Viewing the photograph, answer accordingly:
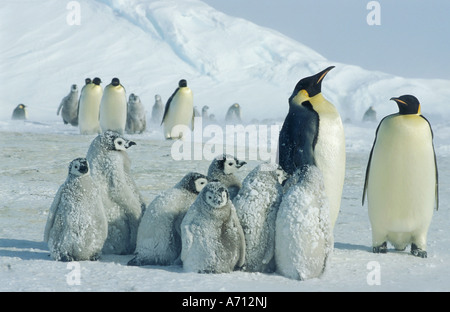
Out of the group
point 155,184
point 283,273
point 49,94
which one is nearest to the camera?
point 283,273

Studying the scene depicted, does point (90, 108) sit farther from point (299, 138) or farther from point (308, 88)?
point (299, 138)

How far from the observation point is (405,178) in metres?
4.68

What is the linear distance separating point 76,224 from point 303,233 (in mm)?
1384

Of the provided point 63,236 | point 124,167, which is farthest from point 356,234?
point 63,236

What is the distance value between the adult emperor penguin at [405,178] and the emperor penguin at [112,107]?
872cm

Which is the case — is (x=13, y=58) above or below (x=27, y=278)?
above

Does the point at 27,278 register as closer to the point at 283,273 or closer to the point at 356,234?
the point at 283,273

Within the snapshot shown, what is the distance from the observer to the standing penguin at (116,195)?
4.34m

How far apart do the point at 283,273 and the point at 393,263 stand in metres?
0.93

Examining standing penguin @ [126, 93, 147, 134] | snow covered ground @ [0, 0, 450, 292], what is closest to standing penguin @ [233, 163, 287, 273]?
snow covered ground @ [0, 0, 450, 292]

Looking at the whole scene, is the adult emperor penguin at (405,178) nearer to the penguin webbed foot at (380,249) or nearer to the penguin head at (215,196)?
the penguin webbed foot at (380,249)

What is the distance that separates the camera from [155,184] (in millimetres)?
7590

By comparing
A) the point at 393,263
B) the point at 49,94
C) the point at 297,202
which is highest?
the point at 49,94

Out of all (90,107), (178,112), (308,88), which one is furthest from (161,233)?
(90,107)
